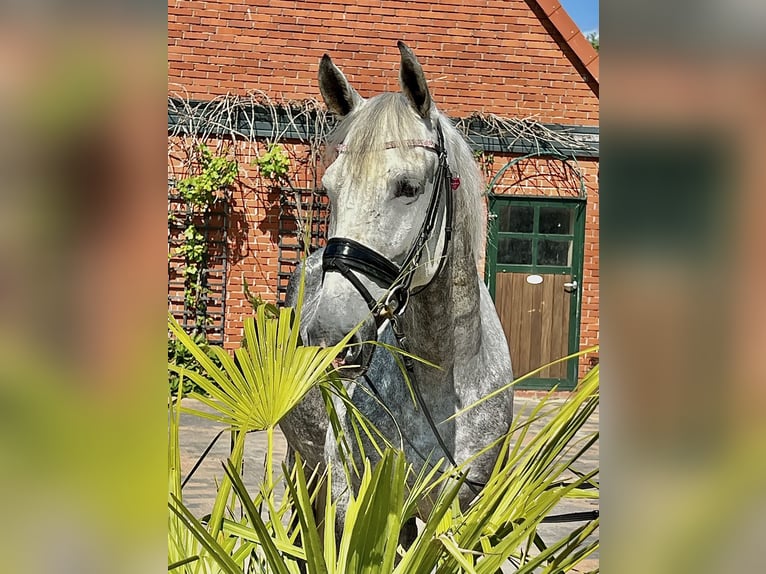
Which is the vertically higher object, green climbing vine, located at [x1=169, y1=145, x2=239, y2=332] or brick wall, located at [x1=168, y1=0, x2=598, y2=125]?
brick wall, located at [x1=168, y1=0, x2=598, y2=125]

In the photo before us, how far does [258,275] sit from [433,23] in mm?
3630

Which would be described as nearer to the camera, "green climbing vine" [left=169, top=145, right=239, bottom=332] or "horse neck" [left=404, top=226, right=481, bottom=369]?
"horse neck" [left=404, top=226, right=481, bottom=369]

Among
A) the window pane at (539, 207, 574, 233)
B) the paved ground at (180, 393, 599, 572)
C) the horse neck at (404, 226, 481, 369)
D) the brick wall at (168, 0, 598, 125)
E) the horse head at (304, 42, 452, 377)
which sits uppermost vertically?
the brick wall at (168, 0, 598, 125)

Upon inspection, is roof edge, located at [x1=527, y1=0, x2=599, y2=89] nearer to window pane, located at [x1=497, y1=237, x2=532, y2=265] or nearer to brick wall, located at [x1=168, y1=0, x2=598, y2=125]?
brick wall, located at [x1=168, y1=0, x2=598, y2=125]

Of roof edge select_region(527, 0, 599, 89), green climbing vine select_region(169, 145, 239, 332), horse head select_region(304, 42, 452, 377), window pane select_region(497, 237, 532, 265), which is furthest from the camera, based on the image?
window pane select_region(497, 237, 532, 265)

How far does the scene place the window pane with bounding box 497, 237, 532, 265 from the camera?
9594 millimetres

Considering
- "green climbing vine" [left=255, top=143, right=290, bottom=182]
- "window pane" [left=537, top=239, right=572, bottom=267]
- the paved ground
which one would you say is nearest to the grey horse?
the paved ground

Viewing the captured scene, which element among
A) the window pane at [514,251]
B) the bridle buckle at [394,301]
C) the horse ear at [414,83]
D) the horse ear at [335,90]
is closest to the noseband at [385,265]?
the bridle buckle at [394,301]

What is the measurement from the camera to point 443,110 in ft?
31.4

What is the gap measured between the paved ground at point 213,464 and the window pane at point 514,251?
1.94m

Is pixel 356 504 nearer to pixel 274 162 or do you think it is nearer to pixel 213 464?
pixel 213 464
